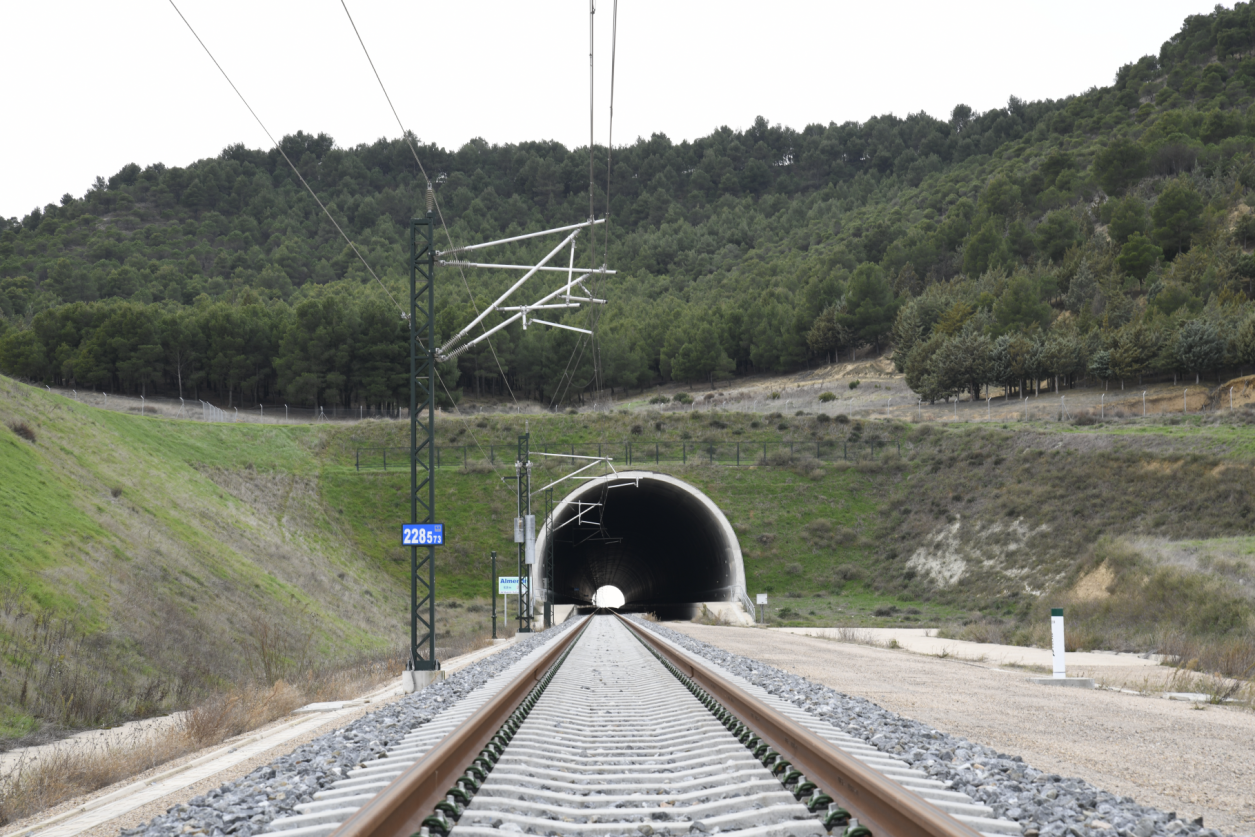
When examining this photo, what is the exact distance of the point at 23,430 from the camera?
24000 millimetres

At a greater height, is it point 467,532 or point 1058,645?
point 467,532

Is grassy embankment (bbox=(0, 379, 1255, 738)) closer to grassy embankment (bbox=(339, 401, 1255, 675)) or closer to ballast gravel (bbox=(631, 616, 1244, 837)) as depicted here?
grassy embankment (bbox=(339, 401, 1255, 675))

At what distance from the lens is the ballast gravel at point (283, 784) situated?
411 centimetres

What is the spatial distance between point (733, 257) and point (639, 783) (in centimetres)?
13711

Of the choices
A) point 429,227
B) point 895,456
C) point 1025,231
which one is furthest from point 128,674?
point 1025,231

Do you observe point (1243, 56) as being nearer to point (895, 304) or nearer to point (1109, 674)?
point (895, 304)

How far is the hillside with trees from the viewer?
3036 inches

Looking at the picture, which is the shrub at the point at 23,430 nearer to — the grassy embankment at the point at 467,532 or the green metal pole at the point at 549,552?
A: the grassy embankment at the point at 467,532

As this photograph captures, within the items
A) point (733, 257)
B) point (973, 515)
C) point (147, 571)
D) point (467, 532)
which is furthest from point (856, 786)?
point (733, 257)

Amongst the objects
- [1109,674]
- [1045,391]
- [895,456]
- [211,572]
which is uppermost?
[1045,391]

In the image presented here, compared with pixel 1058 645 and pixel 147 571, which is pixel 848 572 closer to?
pixel 1058 645

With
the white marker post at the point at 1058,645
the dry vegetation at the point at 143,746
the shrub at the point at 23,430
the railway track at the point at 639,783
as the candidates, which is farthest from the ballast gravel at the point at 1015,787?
the shrub at the point at 23,430

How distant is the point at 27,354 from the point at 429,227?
7945cm

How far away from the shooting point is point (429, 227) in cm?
1559
